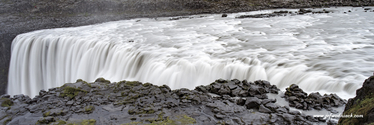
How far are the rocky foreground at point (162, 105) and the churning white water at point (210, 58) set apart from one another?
152 cm

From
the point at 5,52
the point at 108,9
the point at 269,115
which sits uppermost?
the point at 108,9

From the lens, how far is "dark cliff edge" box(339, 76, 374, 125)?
3700 millimetres

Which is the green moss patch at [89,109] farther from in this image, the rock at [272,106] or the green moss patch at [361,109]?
the green moss patch at [361,109]

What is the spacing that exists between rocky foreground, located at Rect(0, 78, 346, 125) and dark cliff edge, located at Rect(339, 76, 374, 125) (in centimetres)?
99

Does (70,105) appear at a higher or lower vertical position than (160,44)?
lower

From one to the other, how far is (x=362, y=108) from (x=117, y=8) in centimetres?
3475

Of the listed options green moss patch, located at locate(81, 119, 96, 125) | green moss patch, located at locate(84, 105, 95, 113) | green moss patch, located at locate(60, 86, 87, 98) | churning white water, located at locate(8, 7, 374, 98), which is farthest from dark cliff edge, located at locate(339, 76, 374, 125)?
green moss patch, located at locate(60, 86, 87, 98)

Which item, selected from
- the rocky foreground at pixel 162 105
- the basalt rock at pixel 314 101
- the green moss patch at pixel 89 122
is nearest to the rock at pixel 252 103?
the rocky foreground at pixel 162 105

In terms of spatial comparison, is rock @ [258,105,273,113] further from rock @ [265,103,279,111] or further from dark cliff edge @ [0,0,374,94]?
dark cliff edge @ [0,0,374,94]

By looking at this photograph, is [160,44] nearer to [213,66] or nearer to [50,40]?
[213,66]

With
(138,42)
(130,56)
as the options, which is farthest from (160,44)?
(130,56)

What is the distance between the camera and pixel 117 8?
3550cm

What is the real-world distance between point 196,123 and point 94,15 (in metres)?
31.4

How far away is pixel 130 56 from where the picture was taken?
12391 mm
